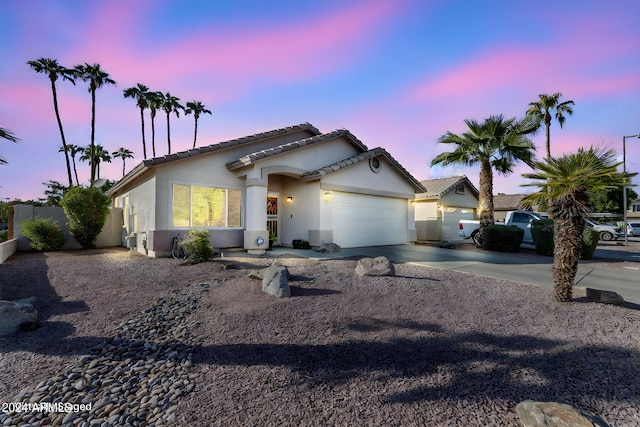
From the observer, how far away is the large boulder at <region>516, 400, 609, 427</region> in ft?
8.36

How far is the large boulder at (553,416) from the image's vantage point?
2.55m

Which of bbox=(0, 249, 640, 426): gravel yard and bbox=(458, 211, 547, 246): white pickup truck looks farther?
bbox=(458, 211, 547, 246): white pickup truck

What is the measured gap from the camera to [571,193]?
5.54 metres

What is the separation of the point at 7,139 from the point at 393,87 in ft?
36.2

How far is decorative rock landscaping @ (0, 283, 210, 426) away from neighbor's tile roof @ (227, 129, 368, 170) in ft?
25.7

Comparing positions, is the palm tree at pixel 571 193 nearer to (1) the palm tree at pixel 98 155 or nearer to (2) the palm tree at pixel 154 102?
(2) the palm tree at pixel 154 102

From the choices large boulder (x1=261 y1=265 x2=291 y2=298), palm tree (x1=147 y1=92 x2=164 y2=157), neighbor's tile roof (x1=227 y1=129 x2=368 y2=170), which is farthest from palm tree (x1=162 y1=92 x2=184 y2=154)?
large boulder (x1=261 y1=265 x2=291 y2=298)

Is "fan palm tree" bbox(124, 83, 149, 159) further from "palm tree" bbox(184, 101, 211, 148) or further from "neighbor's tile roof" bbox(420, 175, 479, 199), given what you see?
"neighbor's tile roof" bbox(420, 175, 479, 199)

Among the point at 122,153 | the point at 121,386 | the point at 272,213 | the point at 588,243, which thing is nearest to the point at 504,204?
the point at 588,243

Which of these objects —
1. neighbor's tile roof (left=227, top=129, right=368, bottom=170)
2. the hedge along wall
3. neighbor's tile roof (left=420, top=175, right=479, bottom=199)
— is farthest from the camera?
neighbor's tile roof (left=420, top=175, right=479, bottom=199)

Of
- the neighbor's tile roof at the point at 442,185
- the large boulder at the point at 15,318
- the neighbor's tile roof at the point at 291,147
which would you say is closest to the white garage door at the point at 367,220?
the neighbor's tile roof at the point at 291,147

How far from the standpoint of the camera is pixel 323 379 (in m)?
3.27

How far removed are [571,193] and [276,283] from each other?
6012 mm

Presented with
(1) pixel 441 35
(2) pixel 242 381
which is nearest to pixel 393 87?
(1) pixel 441 35
